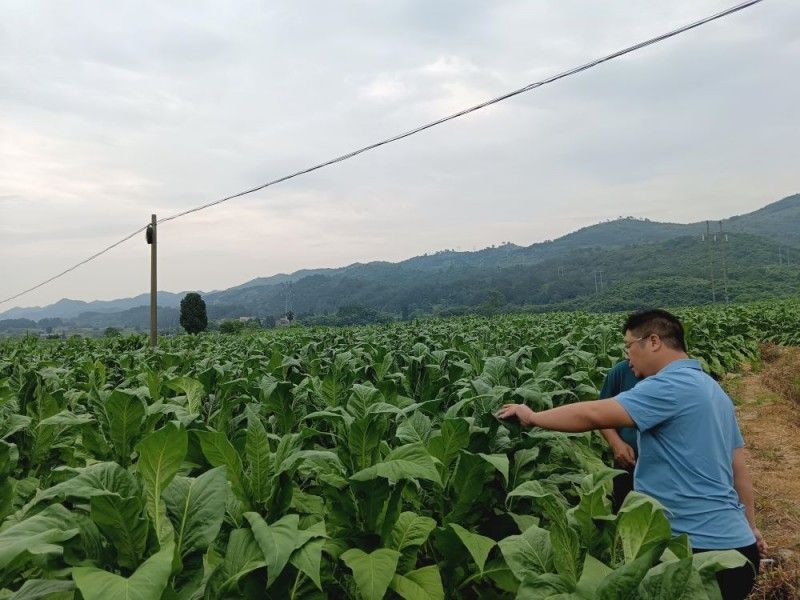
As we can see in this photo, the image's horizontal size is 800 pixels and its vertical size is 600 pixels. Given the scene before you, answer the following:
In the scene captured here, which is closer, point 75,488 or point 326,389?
point 75,488

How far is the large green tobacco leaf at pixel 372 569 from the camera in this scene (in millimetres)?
2049

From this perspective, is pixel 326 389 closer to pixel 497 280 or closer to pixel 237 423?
pixel 237 423

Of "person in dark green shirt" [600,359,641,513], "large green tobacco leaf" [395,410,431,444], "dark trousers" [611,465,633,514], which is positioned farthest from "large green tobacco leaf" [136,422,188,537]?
"dark trousers" [611,465,633,514]

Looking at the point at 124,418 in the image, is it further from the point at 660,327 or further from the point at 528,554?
the point at 660,327

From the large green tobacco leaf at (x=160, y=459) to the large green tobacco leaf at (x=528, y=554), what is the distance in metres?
1.10

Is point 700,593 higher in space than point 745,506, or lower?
higher

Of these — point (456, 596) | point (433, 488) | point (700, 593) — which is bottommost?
point (456, 596)

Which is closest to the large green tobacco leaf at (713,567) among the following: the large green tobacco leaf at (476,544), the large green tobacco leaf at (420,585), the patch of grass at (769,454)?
the large green tobacco leaf at (476,544)

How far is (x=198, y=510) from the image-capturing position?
6.05ft

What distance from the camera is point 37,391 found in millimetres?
4359

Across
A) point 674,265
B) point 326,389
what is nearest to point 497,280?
point 674,265

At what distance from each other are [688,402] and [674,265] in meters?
118

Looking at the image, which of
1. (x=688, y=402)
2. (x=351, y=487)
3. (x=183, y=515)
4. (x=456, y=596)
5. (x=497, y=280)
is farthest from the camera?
(x=497, y=280)

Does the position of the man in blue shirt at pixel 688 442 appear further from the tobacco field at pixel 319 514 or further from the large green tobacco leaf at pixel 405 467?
the large green tobacco leaf at pixel 405 467
